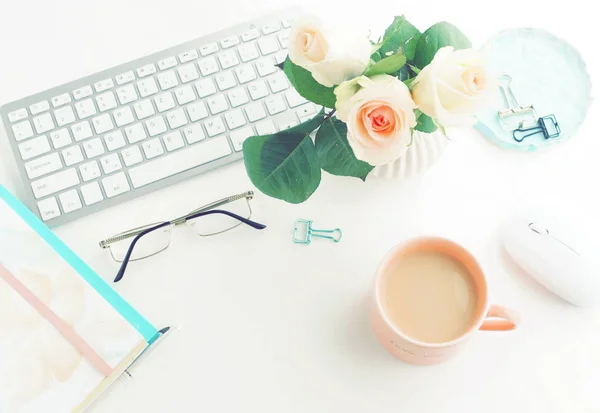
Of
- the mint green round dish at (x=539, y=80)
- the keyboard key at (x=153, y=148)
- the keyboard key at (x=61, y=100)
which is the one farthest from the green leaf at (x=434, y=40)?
the keyboard key at (x=61, y=100)

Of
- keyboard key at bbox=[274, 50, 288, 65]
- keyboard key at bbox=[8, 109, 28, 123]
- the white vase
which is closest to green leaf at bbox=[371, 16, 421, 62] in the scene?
the white vase

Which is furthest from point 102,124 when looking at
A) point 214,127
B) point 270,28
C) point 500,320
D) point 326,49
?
point 500,320

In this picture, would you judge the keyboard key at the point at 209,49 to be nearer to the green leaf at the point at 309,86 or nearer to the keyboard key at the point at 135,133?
the keyboard key at the point at 135,133

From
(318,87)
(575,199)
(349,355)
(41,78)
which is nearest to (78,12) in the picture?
(41,78)

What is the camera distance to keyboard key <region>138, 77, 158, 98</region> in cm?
65

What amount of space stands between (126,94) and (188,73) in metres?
0.07

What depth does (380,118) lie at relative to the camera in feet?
1.26

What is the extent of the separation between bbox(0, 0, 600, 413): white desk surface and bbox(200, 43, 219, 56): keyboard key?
0.08 metres

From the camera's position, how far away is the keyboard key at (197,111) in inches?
25.3

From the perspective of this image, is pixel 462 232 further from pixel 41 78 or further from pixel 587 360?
pixel 41 78

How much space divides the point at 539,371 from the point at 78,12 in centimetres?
68

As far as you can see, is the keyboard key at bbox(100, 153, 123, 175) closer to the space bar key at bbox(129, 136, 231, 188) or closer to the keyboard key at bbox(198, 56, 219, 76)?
the space bar key at bbox(129, 136, 231, 188)

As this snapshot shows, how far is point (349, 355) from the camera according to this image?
1.89ft

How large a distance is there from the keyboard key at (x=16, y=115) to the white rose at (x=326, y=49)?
0.38 metres
